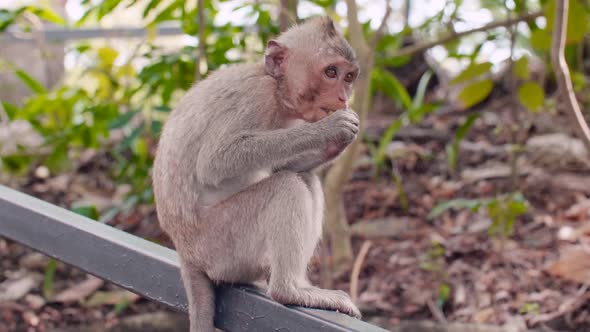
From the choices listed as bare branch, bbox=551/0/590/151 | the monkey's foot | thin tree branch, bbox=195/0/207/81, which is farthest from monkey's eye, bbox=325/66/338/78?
thin tree branch, bbox=195/0/207/81

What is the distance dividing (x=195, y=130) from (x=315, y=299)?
0.85 m

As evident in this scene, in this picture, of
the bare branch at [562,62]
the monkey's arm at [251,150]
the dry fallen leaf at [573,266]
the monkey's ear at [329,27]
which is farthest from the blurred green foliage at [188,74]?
the monkey's arm at [251,150]

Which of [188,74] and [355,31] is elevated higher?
[355,31]

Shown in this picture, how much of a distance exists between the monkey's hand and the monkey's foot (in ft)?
1.91

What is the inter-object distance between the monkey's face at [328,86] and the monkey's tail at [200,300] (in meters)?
0.86

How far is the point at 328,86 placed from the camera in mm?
3277

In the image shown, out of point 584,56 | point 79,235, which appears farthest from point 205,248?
point 584,56

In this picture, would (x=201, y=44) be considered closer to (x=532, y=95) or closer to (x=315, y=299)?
(x=532, y=95)

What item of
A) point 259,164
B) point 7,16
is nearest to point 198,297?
point 259,164

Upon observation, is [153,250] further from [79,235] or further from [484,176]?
[484,176]

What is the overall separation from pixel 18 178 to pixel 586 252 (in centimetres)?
503

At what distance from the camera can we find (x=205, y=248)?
305 cm

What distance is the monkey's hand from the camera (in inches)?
118

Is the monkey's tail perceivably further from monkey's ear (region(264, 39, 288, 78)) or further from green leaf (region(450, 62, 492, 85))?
green leaf (region(450, 62, 492, 85))
